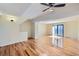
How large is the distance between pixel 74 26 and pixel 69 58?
5.89 meters

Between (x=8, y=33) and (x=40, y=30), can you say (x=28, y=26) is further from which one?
(x=8, y=33)

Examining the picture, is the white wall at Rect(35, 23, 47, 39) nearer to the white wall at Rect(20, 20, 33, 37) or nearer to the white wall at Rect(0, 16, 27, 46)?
the white wall at Rect(20, 20, 33, 37)

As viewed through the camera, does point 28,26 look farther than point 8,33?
No

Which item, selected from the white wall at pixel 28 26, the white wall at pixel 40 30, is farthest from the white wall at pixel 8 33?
the white wall at pixel 40 30

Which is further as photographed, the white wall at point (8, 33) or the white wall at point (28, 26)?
the white wall at point (8, 33)

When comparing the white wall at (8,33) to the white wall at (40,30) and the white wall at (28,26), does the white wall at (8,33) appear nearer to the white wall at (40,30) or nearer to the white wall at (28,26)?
the white wall at (28,26)

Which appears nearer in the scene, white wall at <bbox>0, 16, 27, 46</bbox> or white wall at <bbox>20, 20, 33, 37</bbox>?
white wall at <bbox>20, 20, 33, 37</bbox>

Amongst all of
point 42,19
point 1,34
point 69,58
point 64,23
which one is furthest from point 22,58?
point 64,23

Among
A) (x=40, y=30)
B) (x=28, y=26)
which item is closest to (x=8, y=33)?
(x=28, y=26)

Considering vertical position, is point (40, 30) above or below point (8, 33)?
above

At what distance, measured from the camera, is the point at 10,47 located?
4.62m

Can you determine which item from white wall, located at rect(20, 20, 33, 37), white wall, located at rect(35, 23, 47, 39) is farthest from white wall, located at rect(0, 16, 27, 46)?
white wall, located at rect(35, 23, 47, 39)

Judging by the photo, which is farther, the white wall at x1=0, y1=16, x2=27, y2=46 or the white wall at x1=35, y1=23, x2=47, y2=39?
the white wall at x1=0, y1=16, x2=27, y2=46

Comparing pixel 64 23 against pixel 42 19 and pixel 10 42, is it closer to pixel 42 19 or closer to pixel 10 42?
pixel 42 19
